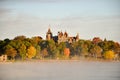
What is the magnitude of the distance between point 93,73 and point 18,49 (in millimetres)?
904

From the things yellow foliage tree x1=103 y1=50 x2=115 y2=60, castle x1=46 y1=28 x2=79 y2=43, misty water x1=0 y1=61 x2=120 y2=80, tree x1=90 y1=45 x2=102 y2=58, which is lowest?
misty water x1=0 y1=61 x2=120 y2=80

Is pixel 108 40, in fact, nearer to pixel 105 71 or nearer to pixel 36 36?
pixel 105 71

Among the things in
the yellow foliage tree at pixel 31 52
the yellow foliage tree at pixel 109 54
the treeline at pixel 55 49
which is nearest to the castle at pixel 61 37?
the treeline at pixel 55 49

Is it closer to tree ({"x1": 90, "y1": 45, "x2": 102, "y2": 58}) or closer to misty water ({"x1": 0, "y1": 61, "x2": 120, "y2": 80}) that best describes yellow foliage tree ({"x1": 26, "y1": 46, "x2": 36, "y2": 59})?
misty water ({"x1": 0, "y1": 61, "x2": 120, "y2": 80})

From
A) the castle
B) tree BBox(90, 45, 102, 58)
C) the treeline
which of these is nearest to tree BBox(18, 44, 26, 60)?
the treeline

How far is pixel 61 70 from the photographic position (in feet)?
10.9

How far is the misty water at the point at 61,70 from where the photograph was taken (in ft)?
10.8

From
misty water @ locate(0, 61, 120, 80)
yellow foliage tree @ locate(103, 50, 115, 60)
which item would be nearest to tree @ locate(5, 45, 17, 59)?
misty water @ locate(0, 61, 120, 80)

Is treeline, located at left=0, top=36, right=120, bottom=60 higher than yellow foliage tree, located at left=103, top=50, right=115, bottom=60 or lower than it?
higher

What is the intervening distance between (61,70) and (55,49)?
9.8 inches

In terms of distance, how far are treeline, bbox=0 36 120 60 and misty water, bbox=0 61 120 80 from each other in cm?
8

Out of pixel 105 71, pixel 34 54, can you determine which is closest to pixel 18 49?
pixel 34 54

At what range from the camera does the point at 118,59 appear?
3.28 meters

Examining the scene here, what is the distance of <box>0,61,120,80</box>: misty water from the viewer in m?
3.29
